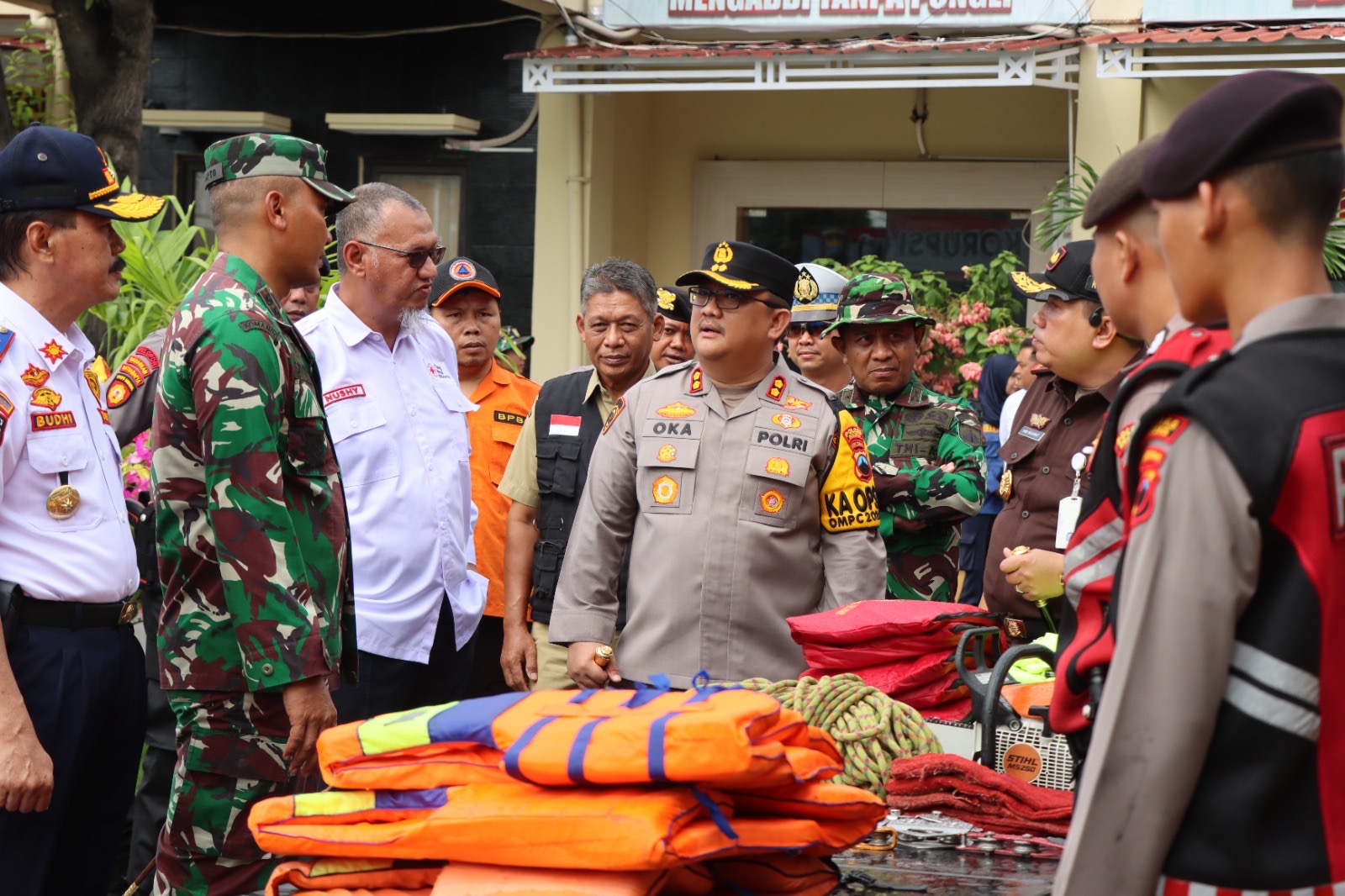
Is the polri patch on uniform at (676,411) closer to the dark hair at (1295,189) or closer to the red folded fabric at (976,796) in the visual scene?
the red folded fabric at (976,796)

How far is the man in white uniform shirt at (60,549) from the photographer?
10.4 ft

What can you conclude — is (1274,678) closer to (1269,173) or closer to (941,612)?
(1269,173)

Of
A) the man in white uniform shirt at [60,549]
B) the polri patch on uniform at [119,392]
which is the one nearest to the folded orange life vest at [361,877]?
the man in white uniform shirt at [60,549]

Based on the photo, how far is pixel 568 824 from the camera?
6.20 feet

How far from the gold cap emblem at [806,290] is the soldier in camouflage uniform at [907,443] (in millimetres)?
484

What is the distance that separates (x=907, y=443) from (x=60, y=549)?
3.11 m

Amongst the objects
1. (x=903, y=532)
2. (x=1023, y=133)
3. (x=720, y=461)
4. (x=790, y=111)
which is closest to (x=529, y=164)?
(x=790, y=111)

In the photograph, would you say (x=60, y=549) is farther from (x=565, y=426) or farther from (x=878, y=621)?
(x=565, y=426)

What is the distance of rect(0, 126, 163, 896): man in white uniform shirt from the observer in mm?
3160

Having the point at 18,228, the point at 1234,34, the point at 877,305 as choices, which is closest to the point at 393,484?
the point at 18,228

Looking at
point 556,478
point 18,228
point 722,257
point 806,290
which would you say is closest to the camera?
point 18,228

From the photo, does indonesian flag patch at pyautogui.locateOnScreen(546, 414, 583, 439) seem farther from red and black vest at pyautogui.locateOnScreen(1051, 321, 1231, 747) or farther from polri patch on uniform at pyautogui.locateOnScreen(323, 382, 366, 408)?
red and black vest at pyautogui.locateOnScreen(1051, 321, 1231, 747)

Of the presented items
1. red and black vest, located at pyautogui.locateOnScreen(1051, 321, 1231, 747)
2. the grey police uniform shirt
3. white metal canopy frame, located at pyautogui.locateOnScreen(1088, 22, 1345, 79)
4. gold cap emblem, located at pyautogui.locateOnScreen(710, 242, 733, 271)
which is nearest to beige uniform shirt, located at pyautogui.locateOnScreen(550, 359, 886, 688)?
gold cap emblem, located at pyautogui.locateOnScreen(710, 242, 733, 271)

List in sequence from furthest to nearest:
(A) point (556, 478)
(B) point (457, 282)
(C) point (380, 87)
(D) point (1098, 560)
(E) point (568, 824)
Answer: (C) point (380, 87) < (B) point (457, 282) < (A) point (556, 478) < (D) point (1098, 560) < (E) point (568, 824)
